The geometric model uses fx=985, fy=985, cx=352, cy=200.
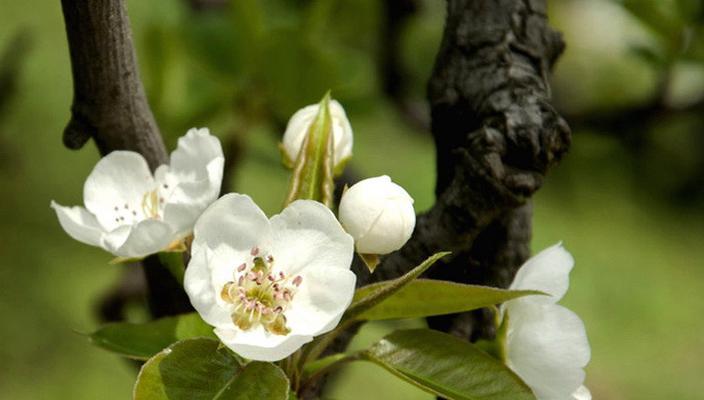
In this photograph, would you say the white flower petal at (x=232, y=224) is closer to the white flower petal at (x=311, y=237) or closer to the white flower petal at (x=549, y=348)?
the white flower petal at (x=311, y=237)

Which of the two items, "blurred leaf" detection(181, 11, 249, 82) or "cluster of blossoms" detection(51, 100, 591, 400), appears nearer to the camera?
"cluster of blossoms" detection(51, 100, 591, 400)

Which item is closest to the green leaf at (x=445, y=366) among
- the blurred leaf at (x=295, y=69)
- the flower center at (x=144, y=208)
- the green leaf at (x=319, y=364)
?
the green leaf at (x=319, y=364)

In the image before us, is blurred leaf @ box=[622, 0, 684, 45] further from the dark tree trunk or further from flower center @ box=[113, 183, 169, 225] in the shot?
flower center @ box=[113, 183, 169, 225]

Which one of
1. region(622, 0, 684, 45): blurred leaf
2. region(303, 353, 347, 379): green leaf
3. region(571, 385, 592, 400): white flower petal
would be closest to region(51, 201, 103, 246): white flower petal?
region(303, 353, 347, 379): green leaf

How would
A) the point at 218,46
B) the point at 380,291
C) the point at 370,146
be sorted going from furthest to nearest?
the point at 370,146
the point at 218,46
the point at 380,291

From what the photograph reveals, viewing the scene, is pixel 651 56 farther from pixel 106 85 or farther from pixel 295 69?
pixel 106 85

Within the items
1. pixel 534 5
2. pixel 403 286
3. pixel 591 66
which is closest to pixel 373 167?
pixel 591 66

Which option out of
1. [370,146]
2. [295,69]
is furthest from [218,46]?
[370,146]
